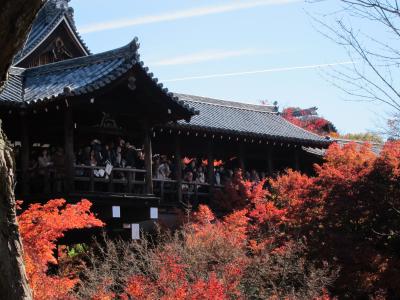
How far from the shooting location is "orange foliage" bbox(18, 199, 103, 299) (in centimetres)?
1268

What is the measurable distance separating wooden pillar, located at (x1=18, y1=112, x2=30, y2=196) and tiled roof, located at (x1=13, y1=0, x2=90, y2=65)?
7.50m

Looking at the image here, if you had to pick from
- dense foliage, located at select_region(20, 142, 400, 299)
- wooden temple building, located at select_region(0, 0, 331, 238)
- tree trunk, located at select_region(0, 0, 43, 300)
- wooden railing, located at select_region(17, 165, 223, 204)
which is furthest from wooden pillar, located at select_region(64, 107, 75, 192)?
tree trunk, located at select_region(0, 0, 43, 300)

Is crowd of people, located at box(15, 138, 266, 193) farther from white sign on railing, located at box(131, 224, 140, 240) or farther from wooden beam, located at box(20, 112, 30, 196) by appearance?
white sign on railing, located at box(131, 224, 140, 240)

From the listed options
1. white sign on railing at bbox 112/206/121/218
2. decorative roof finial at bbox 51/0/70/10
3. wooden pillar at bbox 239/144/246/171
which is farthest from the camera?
decorative roof finial at bbox 51/0/70/10

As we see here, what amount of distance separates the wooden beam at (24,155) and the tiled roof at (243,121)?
5.34m

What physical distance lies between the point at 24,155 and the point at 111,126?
2476 mm

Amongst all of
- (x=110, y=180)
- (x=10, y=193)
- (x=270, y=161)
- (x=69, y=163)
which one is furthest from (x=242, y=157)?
(x=10, y=193)

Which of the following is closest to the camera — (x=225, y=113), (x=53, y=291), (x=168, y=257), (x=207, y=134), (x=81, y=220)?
(x=53, y=291)

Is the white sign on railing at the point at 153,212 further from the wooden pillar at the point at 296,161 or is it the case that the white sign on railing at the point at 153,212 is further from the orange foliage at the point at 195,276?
the wooden pillar at the point at 296,161

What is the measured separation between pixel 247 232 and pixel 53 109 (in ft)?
20.7

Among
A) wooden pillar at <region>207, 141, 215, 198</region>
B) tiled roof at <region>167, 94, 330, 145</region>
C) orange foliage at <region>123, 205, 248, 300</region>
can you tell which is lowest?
orange foliage at <region>123, 205, 248, 300</region>

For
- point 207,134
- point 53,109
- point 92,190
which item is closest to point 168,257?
point 92,190

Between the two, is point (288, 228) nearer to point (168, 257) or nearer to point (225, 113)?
point (168, 257)

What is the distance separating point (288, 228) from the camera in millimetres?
19516
